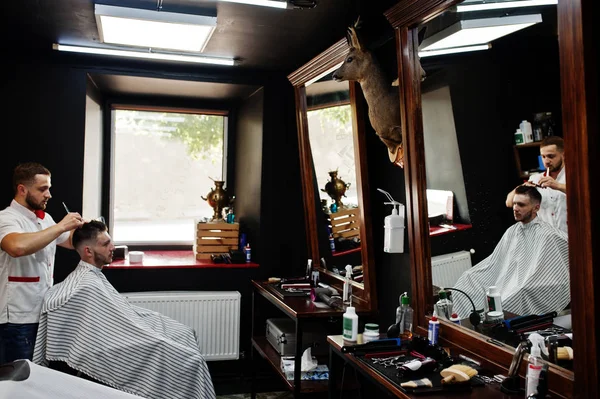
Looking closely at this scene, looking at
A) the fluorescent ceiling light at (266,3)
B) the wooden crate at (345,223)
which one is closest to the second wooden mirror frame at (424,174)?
the wooden crate at (345,223)

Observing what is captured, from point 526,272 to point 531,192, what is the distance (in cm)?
32

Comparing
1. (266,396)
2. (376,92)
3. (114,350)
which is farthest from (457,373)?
(266,396)

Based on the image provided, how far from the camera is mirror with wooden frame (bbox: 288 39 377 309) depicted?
322 centimetres

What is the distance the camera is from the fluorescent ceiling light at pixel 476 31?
6.25 ft

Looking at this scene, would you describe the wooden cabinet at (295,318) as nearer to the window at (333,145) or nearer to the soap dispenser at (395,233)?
the soap dispenser at (395,233)

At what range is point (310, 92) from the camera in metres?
4.03

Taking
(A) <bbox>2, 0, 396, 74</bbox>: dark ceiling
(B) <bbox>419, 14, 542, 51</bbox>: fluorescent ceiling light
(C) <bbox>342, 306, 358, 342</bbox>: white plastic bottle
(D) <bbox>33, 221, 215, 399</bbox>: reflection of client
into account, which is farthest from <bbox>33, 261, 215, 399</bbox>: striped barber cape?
(B) <bbox>419, 14, 542, 51</bbox>: fluorescent ceiling light

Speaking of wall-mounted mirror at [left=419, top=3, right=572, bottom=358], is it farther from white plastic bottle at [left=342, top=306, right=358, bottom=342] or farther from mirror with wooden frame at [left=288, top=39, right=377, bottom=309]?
mirror with wooden frame at [left=288, top=39, right=377, bottom=309]

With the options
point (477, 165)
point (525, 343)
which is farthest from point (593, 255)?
point (477, 165)

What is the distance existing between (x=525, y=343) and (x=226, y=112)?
3843 millimetres

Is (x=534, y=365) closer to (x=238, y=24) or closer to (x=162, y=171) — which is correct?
(x=238, y=24)

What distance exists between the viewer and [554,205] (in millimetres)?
1816

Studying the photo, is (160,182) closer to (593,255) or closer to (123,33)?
(123,33)

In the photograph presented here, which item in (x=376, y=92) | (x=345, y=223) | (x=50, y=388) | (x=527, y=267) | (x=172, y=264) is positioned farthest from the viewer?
(x=172, y=264)
